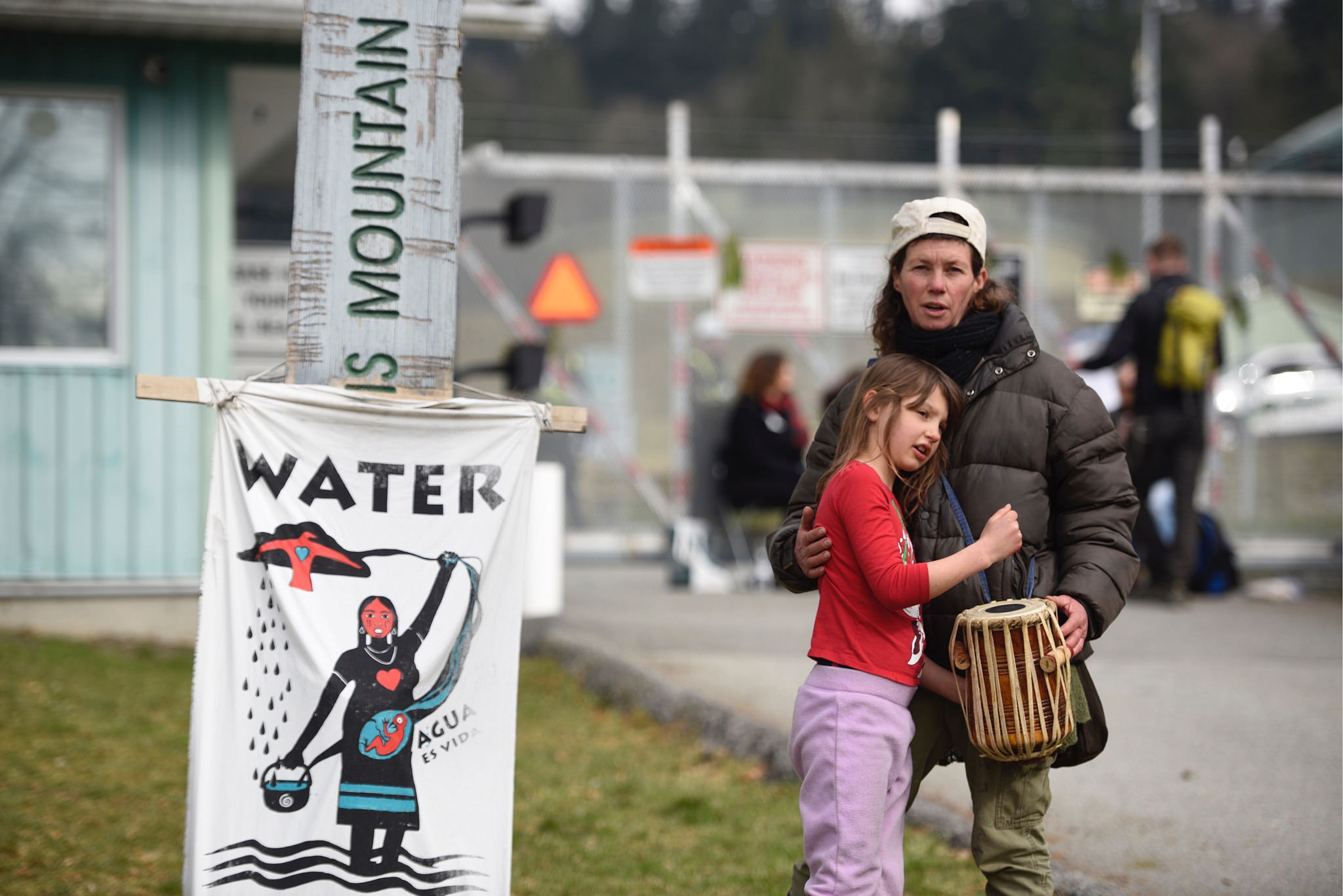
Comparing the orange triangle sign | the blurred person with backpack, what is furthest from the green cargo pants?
the orange triangle sign

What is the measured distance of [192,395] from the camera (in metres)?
3.38

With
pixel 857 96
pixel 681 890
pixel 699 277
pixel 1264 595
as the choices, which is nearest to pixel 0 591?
pixel 681 890

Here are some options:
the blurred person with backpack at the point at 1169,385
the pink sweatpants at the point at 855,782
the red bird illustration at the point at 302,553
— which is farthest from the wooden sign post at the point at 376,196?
the blurred person with backpack at the point at 1169,385

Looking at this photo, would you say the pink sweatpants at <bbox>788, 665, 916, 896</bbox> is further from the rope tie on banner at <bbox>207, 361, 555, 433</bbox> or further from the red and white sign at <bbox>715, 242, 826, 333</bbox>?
the red and white sign at <bbox>715, 242, 826, 333</bbox>

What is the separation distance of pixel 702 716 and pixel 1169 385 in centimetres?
517

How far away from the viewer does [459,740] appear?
11.7 feet

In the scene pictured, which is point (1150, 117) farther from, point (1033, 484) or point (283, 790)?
point (283, 790)

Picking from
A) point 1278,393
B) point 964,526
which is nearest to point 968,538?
point 964,526

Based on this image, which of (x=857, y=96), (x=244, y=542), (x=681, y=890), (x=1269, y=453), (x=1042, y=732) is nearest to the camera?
(x=1042, y=732)

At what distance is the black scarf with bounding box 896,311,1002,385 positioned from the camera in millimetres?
3428

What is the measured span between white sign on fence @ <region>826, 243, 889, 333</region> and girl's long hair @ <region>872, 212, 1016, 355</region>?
378 inches

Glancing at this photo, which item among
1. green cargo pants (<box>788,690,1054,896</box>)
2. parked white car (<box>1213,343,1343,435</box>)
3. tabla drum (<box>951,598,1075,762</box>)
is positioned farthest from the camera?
parked white car (<box>1213,343,1343,435</box>)

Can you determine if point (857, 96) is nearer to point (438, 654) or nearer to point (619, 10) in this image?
point (619, 10)

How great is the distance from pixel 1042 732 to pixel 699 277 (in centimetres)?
920
